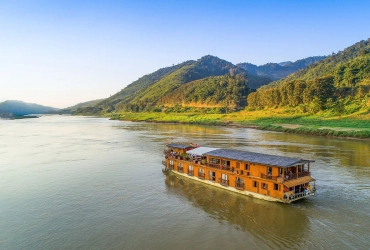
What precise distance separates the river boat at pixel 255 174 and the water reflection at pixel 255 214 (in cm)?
77

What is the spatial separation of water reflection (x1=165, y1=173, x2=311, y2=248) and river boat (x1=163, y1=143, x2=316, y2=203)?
2.53 ft

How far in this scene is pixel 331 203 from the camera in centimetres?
2562

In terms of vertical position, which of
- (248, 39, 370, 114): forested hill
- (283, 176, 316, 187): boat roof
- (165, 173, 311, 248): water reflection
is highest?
(248, 39, 370, 114): forested hill

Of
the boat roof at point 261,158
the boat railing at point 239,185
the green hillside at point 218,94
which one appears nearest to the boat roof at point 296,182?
the boat roof at point 261,158

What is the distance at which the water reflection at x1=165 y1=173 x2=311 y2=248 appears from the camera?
20.1 m

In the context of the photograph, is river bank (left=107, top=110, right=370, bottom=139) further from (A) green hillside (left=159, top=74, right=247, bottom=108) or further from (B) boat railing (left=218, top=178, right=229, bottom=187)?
(B) boat railing (left=218, top=178, right=229, bottom=187)

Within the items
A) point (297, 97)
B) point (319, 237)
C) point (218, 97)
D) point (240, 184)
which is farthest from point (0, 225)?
point (218, 97)

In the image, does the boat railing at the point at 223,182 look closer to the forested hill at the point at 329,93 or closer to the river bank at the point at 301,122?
the river bank at the point at 301,122

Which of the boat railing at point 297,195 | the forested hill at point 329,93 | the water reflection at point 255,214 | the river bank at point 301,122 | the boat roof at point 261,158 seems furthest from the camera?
the forested hill at point 329,93

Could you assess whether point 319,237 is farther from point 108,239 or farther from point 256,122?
point 256,122

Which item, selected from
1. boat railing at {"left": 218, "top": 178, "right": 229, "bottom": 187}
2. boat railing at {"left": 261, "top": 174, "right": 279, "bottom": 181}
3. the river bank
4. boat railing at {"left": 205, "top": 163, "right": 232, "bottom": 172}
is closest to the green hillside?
the river bank

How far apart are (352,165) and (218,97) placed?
129389 millimetres

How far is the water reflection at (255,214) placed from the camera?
66.1 ft

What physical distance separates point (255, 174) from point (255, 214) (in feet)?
14.7
